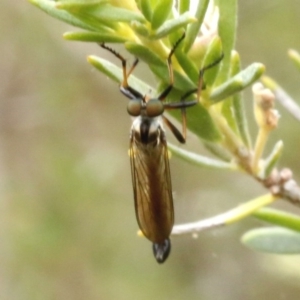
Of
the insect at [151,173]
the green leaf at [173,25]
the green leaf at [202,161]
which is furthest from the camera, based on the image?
the insect at [151,173]

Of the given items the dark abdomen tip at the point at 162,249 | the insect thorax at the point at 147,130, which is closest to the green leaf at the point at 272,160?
the dark abdomen tip at the point at 162,249

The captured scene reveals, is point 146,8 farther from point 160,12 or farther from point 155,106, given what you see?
point 155,106

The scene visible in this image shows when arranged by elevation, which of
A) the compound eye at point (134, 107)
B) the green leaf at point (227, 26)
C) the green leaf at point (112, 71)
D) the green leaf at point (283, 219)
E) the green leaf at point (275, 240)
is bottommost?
the compound eye at point (134, 107)

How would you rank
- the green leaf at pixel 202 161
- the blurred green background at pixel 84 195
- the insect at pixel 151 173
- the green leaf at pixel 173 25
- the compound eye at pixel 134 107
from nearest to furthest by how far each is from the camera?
the green leaf at pixel 173 25, the green leaf at pixel 202 161, the insect at pixel 151 173, the compound eye at pixel 134 107, the blurred green background at pixel 84 195

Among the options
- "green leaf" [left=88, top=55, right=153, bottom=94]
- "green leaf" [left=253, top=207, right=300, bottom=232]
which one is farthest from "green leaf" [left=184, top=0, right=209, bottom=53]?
"green leaf" [left=253, top=207, right=300, bottom=232]

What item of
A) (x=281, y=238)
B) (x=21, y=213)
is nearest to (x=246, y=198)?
(x=21, y=213)

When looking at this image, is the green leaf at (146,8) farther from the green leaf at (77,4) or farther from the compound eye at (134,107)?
the compound eye at (134,107)
